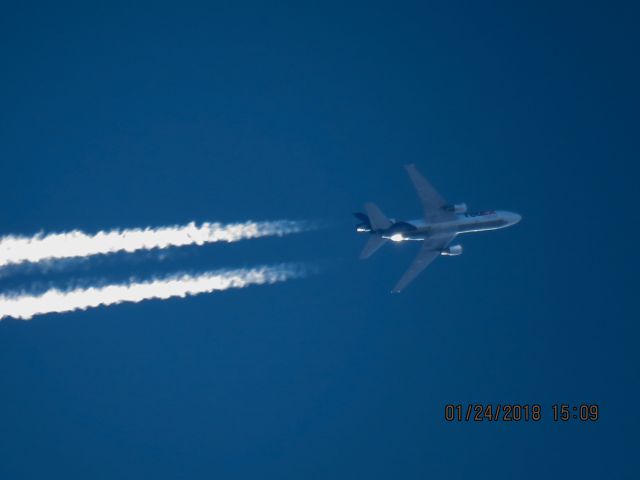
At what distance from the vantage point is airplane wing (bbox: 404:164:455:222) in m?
59.2

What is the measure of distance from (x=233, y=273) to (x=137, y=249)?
7.04 metres

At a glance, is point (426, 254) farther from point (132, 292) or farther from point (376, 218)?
point (132, 292)

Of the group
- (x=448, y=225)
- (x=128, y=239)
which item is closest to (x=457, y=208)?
(x=448, y=225)

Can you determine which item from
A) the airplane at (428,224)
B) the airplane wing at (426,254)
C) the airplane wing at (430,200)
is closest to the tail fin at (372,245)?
the airplane at (428,224)

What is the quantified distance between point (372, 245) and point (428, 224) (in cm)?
454

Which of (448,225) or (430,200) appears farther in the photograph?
(448,225)

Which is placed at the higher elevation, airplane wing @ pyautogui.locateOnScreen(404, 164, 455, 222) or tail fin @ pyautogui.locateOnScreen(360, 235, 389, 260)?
airplane wing @ pyautogui.locateOnScreen(404, 164, 455, 222)

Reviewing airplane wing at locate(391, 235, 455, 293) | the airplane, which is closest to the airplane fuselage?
the airplane

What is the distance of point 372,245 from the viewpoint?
5806cm

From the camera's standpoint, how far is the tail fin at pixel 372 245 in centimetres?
5778

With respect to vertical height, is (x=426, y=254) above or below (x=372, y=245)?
above

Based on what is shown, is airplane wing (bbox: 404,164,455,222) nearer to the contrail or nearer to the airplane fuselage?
the airplane fuselage

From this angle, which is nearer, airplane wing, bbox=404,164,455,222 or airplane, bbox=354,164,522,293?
airplane, bbox=354,164,522,293

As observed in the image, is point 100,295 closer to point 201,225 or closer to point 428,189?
point 201,225
